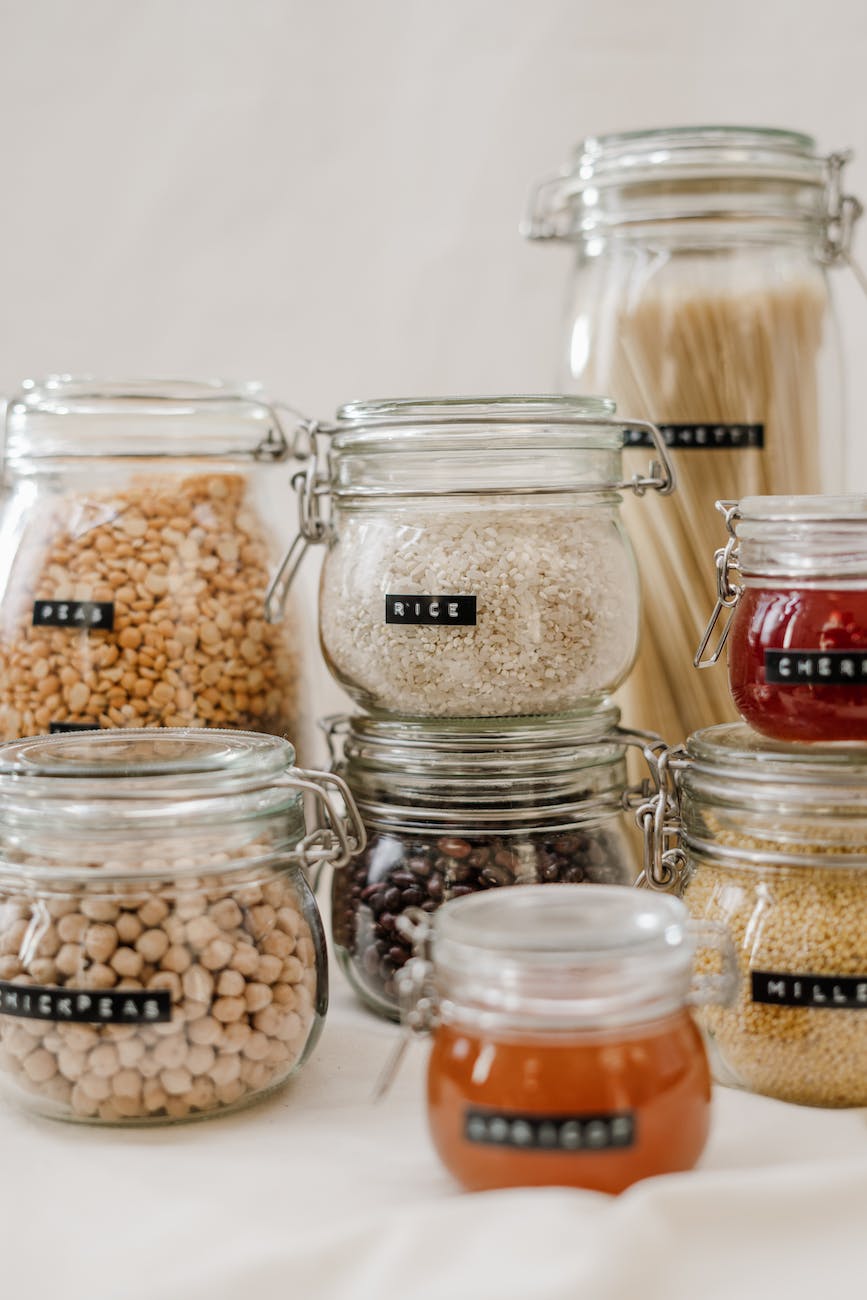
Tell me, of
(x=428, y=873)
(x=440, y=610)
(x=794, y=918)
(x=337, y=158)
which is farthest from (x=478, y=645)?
(x=337, y=158)

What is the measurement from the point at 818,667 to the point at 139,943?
42 cm

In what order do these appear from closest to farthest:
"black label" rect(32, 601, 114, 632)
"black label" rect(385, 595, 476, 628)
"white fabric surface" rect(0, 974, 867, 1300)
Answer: "white fabric surface" rect(0, 974, 867, 1300) → "black label" rect(385, 595, 476, 628) → "black label" rect(32, 601, 114, 632)

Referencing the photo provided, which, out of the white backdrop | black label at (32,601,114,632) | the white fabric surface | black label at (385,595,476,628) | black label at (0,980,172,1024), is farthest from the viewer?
the white backdrop

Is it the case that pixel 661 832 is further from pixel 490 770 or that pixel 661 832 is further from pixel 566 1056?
pixel 566 1056

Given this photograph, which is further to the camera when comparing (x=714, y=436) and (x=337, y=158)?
(x=337, y=158)

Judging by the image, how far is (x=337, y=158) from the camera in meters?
1.65

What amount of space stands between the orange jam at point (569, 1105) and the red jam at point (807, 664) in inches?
9.0

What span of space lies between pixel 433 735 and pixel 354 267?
2.40ft

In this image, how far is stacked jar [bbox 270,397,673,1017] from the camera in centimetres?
106

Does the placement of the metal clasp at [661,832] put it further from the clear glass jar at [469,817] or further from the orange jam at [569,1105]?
the orange jam at [569,1105]

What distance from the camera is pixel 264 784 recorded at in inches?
38.3

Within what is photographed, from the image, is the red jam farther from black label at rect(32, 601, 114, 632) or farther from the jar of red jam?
black label at rect(32, 601, 114, 632)

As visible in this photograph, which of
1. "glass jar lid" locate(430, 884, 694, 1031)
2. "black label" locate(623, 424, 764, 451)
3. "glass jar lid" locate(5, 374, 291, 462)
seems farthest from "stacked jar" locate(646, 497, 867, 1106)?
"glass jar lid" locate(5, 374, 291, 462)

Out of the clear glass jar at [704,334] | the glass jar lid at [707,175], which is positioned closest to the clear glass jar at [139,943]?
the clear glass jar at [704,334]
